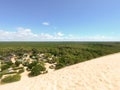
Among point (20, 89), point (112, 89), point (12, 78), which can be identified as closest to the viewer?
point (112, 89)

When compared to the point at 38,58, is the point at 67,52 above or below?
below

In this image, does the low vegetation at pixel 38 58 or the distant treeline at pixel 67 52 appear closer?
the low vegetation at pixel 38 58

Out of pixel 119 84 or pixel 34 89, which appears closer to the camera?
pixel 119 84

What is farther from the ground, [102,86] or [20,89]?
[102,86]

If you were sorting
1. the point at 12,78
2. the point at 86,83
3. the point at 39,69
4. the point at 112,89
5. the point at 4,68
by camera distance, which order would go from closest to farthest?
the point at 112,89
the point at 86,83
the point at 12,78
the point at 39,69
the point at 4,68

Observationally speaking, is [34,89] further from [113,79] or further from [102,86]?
[113,79]

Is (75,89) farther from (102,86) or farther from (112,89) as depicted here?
(112,89)

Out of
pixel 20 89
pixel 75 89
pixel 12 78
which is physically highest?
pixel 75 89

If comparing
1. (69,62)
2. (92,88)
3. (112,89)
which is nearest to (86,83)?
(92,88)

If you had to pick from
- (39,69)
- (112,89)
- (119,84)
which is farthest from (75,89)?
(39,69)

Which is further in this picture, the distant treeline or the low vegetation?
the distant treeline

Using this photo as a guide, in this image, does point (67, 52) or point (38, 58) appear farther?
point (67, 52)
